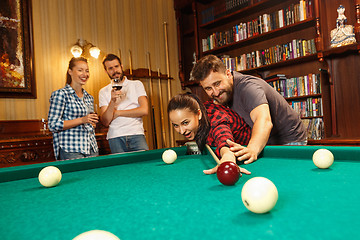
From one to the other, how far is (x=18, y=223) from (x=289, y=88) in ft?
11.8

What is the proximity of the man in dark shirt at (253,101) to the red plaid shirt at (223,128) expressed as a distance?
99 millimetres

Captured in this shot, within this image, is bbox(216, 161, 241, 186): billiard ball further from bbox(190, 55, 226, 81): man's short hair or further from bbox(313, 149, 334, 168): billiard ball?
bbox(190, 55, 226, 81): man's short hair

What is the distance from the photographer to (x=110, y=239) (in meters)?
0.54

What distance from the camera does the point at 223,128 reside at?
1.79m

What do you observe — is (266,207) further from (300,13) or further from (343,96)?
(300,13)

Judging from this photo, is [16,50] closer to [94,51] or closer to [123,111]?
[94,51]

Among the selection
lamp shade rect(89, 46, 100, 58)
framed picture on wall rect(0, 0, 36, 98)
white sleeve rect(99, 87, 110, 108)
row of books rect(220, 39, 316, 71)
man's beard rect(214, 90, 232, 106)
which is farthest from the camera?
lamp shade rect(89, 46, 100, 58)

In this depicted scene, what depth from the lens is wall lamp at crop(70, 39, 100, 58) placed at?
4074 millimetres

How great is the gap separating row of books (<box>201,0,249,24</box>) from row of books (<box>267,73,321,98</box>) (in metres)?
1.22

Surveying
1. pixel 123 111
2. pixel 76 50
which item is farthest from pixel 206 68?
pixel 76 50

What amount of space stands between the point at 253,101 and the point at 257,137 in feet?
1.12

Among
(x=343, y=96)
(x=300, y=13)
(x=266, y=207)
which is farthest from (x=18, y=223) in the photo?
(x=300, y=13)

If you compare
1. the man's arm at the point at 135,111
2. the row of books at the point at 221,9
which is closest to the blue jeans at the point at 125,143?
the man's arm at the point at 135,111

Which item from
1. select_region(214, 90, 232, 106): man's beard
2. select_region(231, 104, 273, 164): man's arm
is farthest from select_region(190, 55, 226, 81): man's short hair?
select_region(231, 104, 273, 164): man's arm
